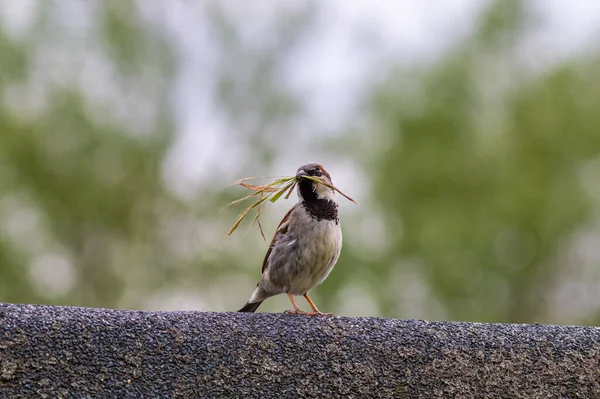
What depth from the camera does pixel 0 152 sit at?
1509 centimetres

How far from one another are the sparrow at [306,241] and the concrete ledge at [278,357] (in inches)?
42.5

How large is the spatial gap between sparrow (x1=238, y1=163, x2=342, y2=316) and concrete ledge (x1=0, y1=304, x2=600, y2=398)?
108cm

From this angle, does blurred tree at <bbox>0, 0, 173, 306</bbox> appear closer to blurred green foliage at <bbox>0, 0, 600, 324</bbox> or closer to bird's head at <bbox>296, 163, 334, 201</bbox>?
blurred green foliage at <bbox>0, 0, 600, 324</bbox>

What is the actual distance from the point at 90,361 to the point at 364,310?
13581 mm

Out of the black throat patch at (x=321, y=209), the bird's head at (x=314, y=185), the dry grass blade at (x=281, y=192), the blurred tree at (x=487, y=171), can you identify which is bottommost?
the dry grass blade at (x=281, y=192)

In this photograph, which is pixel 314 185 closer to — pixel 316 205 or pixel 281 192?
pixel 316 205

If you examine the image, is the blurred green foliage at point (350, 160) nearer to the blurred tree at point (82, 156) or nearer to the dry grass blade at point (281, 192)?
the blurred tree at point (82, 156)

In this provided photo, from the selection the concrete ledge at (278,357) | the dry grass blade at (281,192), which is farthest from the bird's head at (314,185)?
the concrete ledge at (278,357)

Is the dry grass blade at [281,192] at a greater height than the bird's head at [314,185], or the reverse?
the bird's head at [314,185]

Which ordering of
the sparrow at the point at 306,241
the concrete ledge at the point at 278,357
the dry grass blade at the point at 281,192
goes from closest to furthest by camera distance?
the concrete ledge at the point at 278,357, the dry grass blade at the point at 281,192, the sparrow at the point at 306,241

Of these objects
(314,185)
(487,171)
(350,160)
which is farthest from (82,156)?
(314,185)

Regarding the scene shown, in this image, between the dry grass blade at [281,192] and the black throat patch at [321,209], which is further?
the black throat patch at [321,209]

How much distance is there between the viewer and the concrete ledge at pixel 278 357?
215 cm

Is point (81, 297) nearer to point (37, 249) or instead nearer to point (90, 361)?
point (37, 249)
